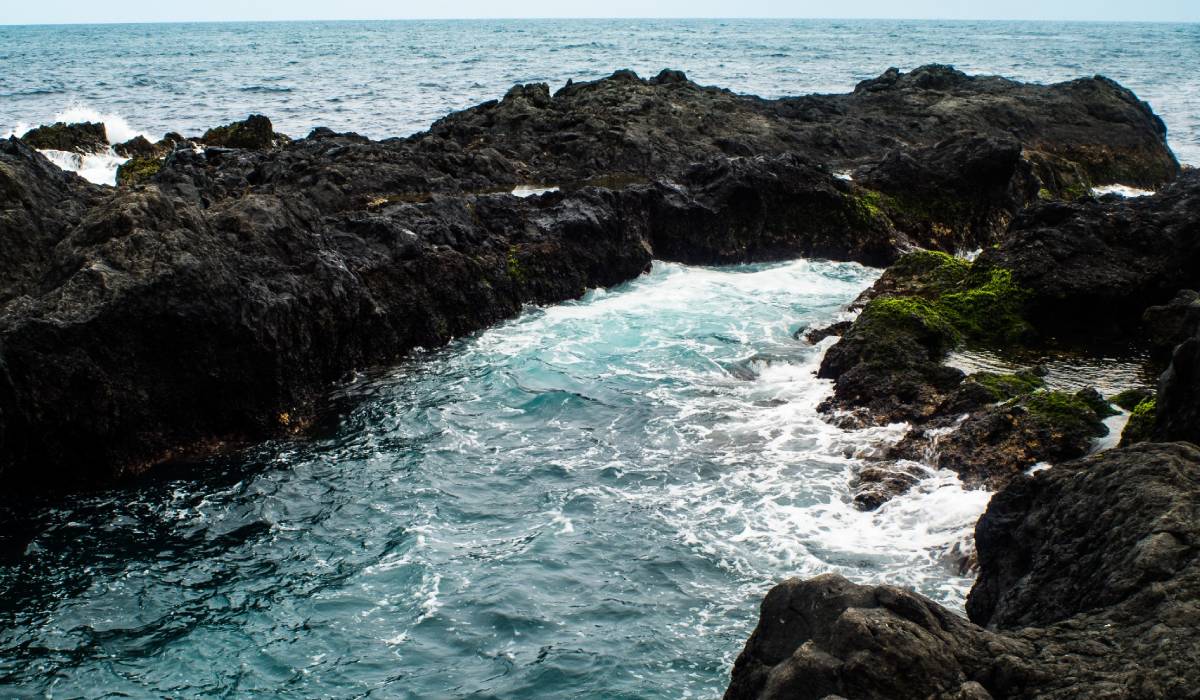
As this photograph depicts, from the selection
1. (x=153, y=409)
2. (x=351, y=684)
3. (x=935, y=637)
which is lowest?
(x=351, y=684)

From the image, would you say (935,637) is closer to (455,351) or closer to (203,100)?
(455,351)

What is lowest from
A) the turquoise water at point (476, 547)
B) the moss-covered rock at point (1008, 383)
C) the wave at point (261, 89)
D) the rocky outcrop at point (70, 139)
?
the turquoise water at point (476, 547)

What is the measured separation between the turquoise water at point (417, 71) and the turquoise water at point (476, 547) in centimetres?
3103

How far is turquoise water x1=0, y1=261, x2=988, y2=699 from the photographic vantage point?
933cm

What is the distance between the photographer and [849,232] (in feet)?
78.8

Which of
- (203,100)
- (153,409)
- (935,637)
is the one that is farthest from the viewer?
(203,100)

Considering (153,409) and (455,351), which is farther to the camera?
(455,351)

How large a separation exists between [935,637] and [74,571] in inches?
→ 371

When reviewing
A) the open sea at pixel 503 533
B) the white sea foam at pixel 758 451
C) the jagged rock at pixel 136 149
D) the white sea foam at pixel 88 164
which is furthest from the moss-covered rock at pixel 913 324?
the jagged rock at pixel 136 149

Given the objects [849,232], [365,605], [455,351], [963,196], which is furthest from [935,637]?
[963,196]

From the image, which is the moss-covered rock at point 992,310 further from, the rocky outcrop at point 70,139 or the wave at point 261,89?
the wave at point 261,89

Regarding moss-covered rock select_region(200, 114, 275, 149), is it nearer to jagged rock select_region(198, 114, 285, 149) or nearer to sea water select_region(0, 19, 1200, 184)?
jagged rock select_region(198, 114, 285, 149)

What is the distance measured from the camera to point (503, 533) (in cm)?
1181

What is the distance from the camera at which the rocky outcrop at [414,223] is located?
13.3 metres
